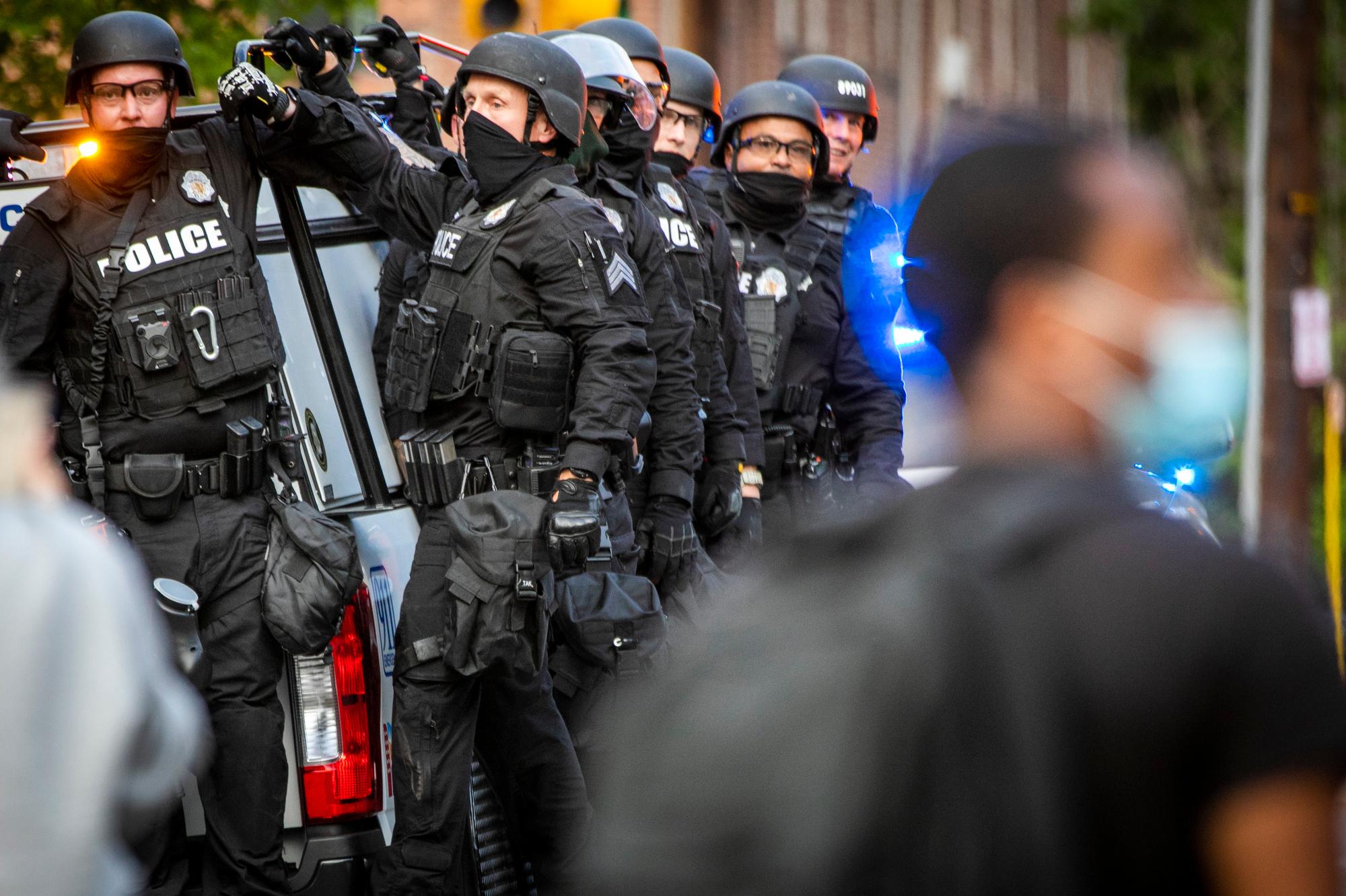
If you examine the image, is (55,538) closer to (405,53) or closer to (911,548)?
(911,548)

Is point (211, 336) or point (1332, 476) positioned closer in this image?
point (211, 336)

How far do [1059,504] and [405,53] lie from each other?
14.1 feet

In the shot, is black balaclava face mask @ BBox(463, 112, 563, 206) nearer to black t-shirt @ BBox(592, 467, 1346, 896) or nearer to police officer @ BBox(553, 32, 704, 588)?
police officer @ BBox(553, 32, 704, 588)

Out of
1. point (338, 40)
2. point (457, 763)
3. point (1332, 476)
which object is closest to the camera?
point (457, 763)

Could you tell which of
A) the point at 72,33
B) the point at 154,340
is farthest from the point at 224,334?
the point at 72,33

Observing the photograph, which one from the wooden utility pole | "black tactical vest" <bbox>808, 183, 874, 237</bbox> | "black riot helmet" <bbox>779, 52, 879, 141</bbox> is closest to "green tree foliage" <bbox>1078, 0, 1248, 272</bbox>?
the wooden utility pole

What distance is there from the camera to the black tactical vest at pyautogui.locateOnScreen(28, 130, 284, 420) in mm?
4387

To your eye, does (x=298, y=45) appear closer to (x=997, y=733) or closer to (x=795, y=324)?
(x=795, y=324)

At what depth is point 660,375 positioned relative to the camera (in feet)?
17.2

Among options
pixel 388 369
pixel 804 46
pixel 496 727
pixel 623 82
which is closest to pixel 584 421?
pixel 388 369

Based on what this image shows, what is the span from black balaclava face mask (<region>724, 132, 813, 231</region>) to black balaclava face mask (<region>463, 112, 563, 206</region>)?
1.88 metres

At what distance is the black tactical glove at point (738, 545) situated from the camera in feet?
19.6

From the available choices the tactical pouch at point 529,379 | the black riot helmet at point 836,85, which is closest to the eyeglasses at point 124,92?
the tactical pouch at point 529,379

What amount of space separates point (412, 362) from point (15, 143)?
117cm
